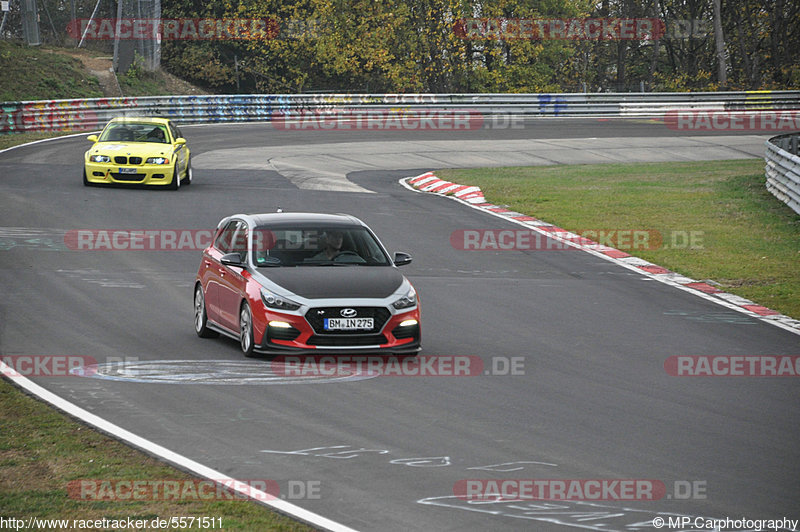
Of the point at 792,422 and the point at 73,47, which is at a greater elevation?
the point at 73,47

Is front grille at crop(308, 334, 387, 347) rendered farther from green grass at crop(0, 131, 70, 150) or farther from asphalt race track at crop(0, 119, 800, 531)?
green grass at crop(0, 131, 70, 150)

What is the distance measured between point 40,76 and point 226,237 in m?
38.8

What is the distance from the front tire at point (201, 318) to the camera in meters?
13.1

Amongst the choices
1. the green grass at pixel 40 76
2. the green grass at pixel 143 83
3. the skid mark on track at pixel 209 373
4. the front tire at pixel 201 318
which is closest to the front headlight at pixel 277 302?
the skid mark on track at pixel 209 373

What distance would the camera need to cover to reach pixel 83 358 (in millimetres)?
11742

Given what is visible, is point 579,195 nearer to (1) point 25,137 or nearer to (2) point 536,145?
(2) point 536,145

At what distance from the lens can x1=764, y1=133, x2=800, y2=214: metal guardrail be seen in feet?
80.2

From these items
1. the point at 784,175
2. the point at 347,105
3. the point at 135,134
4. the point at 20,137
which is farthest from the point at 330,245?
the point at 347,105

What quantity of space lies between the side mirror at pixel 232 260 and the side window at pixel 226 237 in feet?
2.62

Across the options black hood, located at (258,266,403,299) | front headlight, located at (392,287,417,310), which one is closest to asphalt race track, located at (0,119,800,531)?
front headlight, located at (392,287,417,310)

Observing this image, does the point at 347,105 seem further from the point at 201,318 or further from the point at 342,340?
the point at 342,340

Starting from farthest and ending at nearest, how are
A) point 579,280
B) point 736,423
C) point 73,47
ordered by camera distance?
point 73,47 → point 579,280 → point 736,423

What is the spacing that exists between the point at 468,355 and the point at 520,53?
5813cm

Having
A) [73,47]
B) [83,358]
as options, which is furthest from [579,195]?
[73,47]
